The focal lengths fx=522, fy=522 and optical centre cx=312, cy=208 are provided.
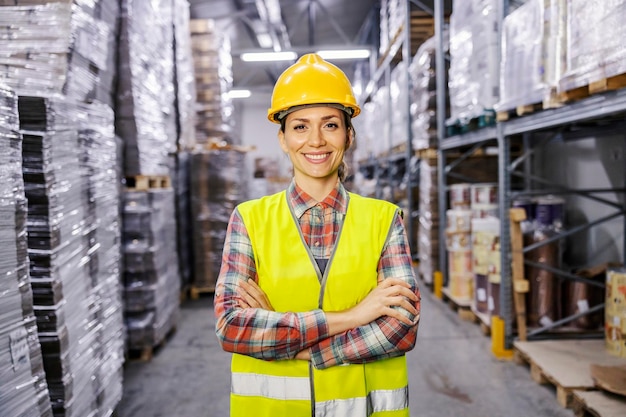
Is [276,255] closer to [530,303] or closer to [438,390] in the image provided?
[438,390]

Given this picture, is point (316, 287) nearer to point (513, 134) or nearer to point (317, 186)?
point (317, 186)

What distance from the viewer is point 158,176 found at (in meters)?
5.43

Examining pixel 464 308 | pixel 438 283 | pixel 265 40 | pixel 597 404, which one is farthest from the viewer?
pixel 265 40

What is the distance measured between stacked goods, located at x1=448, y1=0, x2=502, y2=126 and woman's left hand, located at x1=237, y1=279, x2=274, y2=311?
3668 mm

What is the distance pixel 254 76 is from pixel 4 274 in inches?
727

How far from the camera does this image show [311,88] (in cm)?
175

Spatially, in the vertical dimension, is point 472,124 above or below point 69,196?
above

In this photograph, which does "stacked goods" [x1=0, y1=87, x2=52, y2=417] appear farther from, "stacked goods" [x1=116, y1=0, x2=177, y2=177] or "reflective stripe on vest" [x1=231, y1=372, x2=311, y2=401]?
"stacked goods" [x1=116, y1=0, x2=177, y2=177]

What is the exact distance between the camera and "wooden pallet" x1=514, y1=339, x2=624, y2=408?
3465 millimetres

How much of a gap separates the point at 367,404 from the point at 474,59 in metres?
4.11

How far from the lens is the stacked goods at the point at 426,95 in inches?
263

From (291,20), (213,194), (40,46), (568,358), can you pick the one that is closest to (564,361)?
(568,358)

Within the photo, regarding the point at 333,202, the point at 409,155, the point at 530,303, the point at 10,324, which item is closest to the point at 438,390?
the point at 530,303

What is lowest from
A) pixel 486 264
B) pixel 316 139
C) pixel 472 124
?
pixel 486 264
